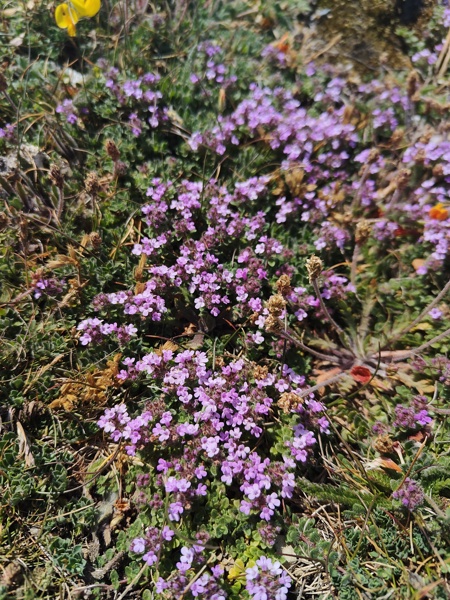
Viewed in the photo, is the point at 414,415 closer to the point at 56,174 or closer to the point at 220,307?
the point at 220,307

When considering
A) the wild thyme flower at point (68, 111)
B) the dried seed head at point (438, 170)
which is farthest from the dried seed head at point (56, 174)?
the dried seed head at point (438, 170)

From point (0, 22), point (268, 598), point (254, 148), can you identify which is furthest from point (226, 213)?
point (0, 22)

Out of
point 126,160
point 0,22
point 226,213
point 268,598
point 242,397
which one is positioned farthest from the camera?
point 0,22

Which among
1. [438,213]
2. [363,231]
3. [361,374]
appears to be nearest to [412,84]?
[438,213]

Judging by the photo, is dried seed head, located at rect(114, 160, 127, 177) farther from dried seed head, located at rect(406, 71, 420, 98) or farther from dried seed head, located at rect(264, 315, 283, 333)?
dried seed head, located at rect(406, 71, 420, 98)

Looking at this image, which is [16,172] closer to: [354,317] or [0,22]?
[0,22]
